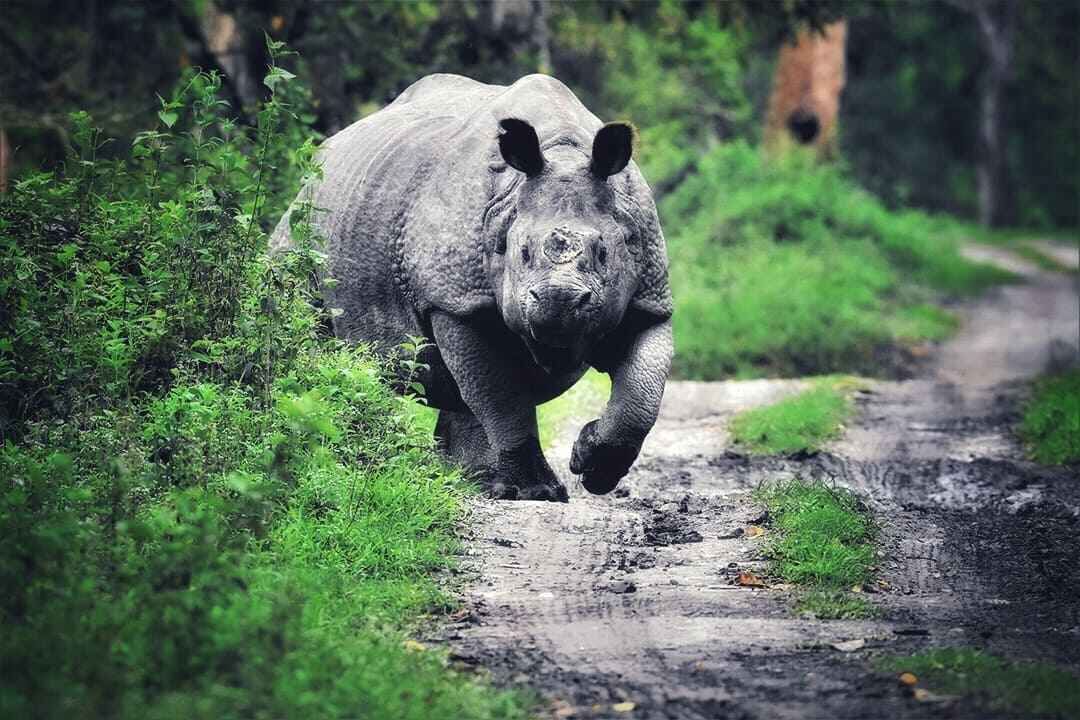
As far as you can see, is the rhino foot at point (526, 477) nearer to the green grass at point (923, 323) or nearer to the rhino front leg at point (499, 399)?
the rhino front leg at point (499, 399)

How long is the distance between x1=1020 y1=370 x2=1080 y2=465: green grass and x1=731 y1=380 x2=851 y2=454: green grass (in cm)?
118

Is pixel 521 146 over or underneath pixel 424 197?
over

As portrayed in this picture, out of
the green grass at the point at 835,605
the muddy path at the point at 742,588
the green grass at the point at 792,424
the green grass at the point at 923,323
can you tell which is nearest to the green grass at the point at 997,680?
the muddy path at the point at 742,588

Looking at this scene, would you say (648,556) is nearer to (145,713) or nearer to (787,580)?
(787,580)

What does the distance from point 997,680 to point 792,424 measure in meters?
5.38

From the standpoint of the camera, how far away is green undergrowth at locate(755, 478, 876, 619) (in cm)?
627

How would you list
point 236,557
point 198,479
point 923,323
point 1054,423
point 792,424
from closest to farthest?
point 236,557
point 198,479
point 1054,423
point 792,424
point 923,323

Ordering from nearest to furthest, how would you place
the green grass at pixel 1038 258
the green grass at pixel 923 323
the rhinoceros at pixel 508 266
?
1. the rhinoceros at pixel 508 266
2. the green grass at pixel 923 323
3. the green grass at pixel 1038 258

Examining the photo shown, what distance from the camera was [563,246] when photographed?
7.05 m

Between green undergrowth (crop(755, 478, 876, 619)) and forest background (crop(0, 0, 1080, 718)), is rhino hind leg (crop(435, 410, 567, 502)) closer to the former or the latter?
forest background (crop(0, 0, 1080, 718))

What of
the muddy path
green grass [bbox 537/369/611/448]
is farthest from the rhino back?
green grass [bbox 537/369/611/448]

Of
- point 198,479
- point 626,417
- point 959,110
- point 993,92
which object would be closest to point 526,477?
point 626,417

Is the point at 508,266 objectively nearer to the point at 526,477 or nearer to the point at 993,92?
the point at 526,477

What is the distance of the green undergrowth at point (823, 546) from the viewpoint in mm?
6266
